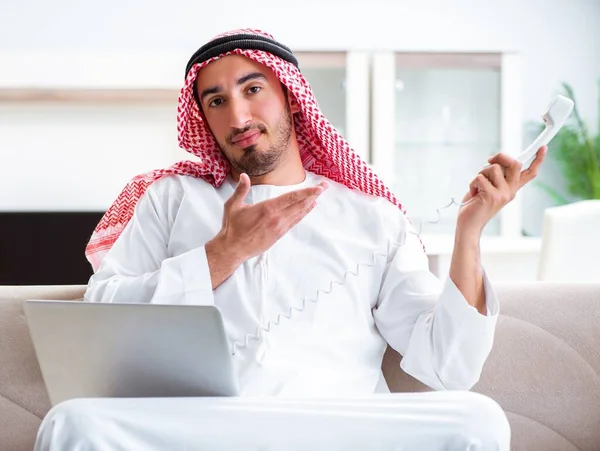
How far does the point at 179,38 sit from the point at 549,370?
4.51 m

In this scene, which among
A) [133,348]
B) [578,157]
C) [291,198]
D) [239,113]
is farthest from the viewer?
[578,157]

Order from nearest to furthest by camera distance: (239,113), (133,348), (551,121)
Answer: (133,348)
(551,121)
(239,113)

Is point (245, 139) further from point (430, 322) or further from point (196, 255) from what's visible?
point (430, 322)

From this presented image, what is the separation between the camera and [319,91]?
5926 millimetres

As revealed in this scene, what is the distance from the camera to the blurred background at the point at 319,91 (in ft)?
19.1

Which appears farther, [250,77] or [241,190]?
[250,77]

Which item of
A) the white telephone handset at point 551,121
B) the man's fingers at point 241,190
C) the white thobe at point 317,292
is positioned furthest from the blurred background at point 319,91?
the man's fingers at point 241,190

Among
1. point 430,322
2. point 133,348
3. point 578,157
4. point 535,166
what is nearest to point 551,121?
point 535,166

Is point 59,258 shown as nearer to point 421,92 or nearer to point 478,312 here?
point 421,92

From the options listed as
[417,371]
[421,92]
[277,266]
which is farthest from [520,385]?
[421,92]

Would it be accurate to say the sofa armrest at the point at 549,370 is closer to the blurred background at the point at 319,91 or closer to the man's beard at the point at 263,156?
the man's beard at the point at 263,156

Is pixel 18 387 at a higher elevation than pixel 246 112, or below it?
below

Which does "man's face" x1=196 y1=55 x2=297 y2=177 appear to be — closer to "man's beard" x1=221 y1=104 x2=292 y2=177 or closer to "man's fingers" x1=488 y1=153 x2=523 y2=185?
"man's beard" x1=221 y1=104 x2=292 y2=177

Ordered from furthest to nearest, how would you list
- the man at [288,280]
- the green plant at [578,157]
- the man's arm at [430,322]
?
the green plant at [578,157] → the man's arm at [430,322] → the man at [288,280]
